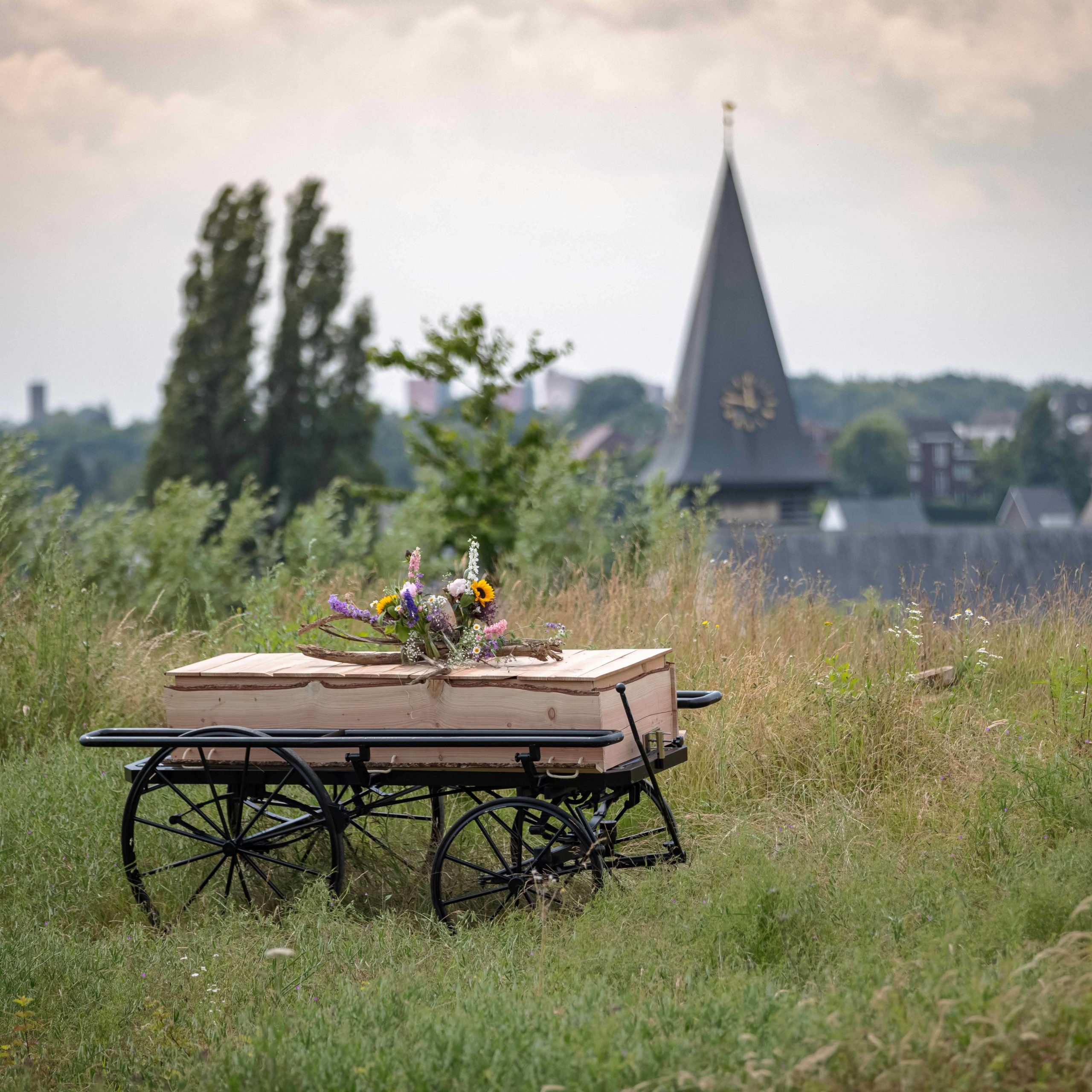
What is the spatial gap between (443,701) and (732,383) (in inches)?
1296

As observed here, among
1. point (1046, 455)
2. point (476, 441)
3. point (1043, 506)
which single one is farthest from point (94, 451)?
point (1046, 455)

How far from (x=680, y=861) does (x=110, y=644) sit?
167 inches

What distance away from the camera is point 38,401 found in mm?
79625

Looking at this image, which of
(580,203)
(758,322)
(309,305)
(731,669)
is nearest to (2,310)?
(309,305)

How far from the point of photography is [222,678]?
421cm

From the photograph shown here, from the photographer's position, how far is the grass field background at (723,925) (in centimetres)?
264

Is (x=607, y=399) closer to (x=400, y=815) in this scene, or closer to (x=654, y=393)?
(x=654, y=393)

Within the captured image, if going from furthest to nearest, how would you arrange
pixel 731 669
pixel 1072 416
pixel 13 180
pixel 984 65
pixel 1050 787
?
pixel 1072 416, pixel 984 65, pixel 13 180, pixel 731 669, pixel 1050 787

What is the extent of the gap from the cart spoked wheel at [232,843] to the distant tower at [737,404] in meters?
30.2

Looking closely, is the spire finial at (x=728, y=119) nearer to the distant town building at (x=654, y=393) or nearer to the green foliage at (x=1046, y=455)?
the distant town building at (x=654, y=393)

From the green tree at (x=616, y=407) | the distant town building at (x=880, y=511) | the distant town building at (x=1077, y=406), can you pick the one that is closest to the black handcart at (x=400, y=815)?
the distant town building at (x=880, y=511)

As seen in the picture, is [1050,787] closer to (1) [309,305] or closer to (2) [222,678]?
(2) [222,678]

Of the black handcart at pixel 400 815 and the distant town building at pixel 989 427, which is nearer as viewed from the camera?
the black handcart at pixel 400 815

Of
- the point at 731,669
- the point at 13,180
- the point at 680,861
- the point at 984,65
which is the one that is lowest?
the point at 680,861
